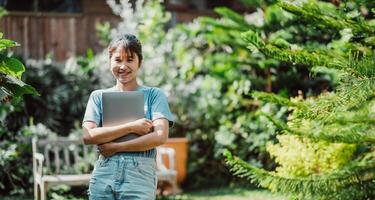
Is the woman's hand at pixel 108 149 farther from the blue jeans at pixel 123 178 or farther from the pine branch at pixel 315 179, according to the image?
the pine branch at pixel 315 179

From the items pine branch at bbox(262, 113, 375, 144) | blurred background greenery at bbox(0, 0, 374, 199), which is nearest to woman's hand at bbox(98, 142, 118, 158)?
pine branch at bbox(262, 113, 375, 144)

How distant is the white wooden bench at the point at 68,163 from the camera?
7287mm

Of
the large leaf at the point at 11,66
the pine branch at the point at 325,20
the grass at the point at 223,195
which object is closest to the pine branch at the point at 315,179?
the pine branch at the point at 325,20

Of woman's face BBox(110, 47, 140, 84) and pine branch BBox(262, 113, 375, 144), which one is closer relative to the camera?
pine branch BBox(262, 113, 375, 144)

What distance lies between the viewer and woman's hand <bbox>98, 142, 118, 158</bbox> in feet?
10.1

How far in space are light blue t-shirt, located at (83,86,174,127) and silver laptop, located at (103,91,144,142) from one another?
0.09 metres

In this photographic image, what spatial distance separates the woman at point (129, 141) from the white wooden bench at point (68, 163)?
4.08m

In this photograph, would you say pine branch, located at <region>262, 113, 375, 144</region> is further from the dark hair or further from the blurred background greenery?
the blurred background greenery

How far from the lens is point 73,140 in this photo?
7.98 meters

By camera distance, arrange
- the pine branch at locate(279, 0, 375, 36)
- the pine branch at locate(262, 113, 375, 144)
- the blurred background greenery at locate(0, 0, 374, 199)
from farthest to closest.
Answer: the blurred background greenery at locate(0, 0, 374, 199) → the pine branch at locate(279, 0, 375, 36) → the pine branch at locate(262, 113, 375, 144)

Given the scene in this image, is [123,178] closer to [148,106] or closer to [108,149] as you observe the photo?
[108,149]

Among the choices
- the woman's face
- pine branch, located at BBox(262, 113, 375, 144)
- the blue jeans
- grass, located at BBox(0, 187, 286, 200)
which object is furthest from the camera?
grass, located at BBox(0, 187, 286, 200)

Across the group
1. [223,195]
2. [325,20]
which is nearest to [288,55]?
[325,20]

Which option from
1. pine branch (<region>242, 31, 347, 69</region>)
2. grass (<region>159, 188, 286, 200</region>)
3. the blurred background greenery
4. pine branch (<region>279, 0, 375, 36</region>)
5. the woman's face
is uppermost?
pine branch (<region>279, 0, 375, 36</region>)
